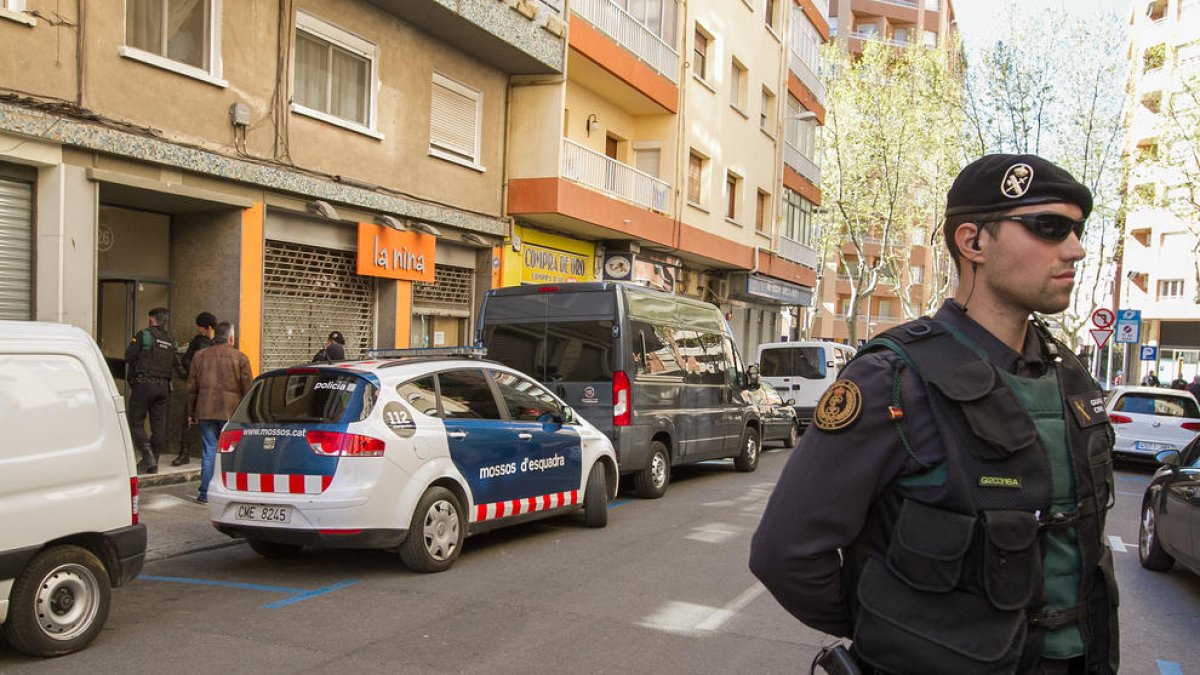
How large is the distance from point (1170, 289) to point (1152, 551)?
39.4 meters

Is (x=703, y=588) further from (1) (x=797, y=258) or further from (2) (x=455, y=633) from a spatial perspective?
(1) (x=797, y=258)

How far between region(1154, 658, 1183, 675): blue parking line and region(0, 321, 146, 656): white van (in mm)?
6028

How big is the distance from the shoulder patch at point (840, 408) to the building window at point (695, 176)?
71.1 ft

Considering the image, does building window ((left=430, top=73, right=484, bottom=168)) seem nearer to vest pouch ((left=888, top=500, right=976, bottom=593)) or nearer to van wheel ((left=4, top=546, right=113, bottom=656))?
van wheel ((left=4, top=546, right=113, bottom=656))

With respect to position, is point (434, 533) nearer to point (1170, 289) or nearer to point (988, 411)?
point (988, 411)

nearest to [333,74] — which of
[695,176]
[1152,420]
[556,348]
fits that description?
[556,348]

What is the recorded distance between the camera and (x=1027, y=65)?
2808cm

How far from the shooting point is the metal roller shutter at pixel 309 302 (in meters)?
12.6

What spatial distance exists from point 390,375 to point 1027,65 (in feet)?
88.7

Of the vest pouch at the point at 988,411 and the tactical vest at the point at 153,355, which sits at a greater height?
the vest pouch at the point at 988,411

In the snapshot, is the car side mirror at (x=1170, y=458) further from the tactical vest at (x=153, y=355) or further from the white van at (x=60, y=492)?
the tactical vest at (x=153, y=355)

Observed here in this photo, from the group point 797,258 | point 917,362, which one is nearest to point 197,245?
point 917,362

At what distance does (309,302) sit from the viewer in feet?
43.7

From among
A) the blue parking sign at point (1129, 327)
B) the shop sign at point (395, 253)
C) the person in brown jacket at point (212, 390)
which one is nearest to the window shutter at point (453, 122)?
the shop sign at point (395, 253)
